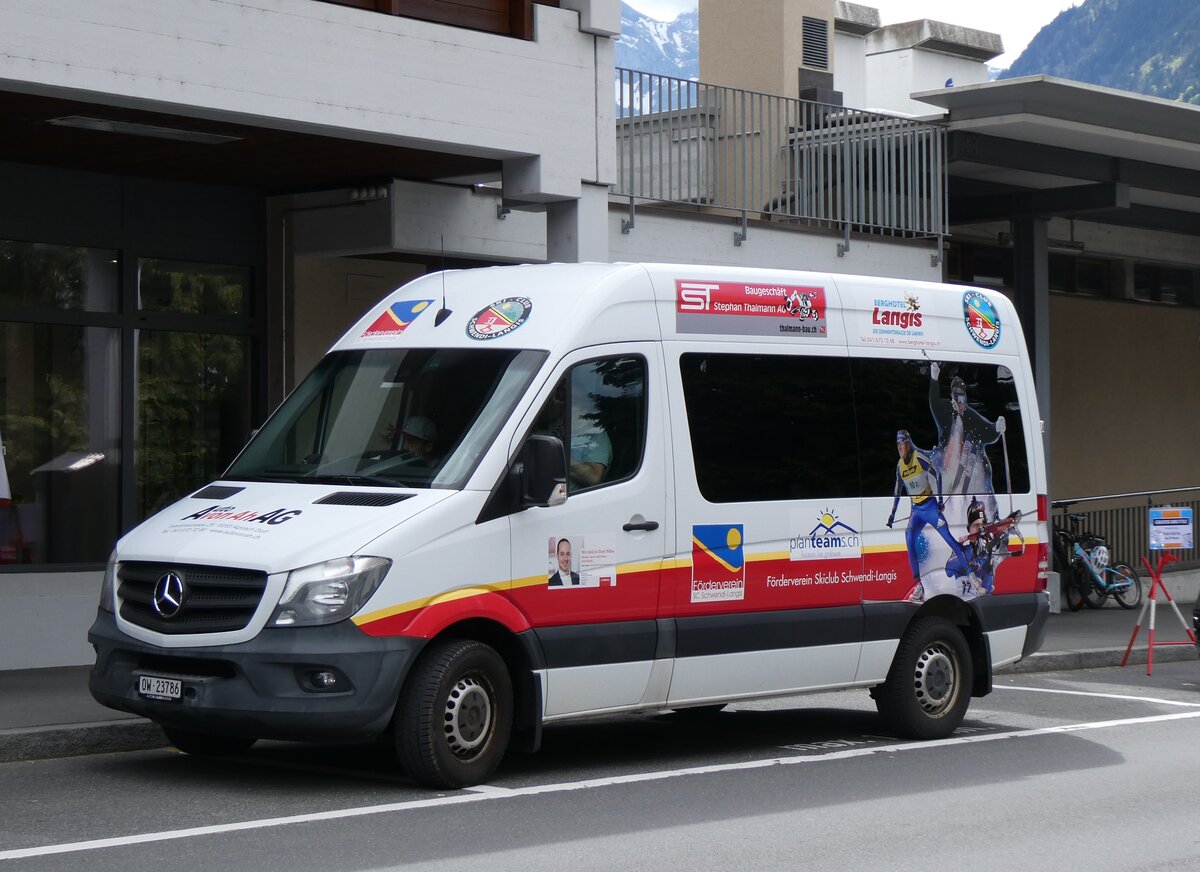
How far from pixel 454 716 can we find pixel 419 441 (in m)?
1.44

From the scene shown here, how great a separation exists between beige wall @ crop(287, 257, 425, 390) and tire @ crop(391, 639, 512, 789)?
759 centimetres

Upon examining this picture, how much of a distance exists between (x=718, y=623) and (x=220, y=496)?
278cm

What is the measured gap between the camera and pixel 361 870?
6.82 metres

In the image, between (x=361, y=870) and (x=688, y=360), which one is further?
(x=688, y=360)

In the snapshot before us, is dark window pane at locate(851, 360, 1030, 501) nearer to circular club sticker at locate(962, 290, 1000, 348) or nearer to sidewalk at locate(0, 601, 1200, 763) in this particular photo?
circular club sticker at locate(962, 290, 1000, 348)

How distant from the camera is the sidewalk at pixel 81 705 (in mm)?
9781

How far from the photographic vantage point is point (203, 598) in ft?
27.4

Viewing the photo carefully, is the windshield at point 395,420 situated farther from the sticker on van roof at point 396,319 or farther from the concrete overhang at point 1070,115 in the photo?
the concrete overhang at point 1070,115

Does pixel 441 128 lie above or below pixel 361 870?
above

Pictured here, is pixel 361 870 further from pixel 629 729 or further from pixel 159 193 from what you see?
pixel 159 193

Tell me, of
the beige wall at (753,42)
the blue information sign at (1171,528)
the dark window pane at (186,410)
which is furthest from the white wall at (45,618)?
the beige wall at (753,42)

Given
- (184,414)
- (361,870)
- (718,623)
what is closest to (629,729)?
(718,623)

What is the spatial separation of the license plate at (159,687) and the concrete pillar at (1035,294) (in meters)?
13.7

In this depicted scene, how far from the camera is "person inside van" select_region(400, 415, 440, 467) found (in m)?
8.84
